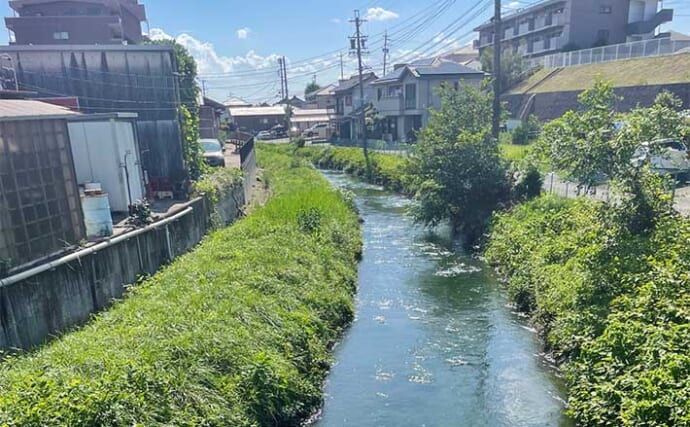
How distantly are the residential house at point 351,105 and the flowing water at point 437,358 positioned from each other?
37.6m

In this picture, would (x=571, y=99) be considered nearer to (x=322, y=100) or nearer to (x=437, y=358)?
(x=437, y=358)

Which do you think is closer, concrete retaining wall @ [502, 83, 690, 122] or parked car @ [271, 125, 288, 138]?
concrete retaining wall @ [502, 83, 690, 122]

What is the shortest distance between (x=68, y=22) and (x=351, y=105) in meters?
30.1

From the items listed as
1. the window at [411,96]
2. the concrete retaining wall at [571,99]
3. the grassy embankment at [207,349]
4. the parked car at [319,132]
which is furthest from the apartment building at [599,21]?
the grassy embankment at [207,349]

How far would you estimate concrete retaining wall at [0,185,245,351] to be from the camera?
26.3ft

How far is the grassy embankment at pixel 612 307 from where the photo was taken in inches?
249

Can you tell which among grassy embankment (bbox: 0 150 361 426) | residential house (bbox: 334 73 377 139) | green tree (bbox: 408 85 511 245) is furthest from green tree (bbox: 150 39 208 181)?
residential house (bbox: 334 73 377 139)

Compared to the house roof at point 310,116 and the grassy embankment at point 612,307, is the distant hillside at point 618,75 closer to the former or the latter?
the grassy embankment at point 612,307

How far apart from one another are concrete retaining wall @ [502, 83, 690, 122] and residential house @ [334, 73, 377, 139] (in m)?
15.8

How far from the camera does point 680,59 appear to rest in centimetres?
3014

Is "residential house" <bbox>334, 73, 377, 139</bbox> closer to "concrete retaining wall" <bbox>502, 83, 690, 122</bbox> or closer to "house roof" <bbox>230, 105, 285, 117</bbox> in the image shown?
"concrete retaining wall" <bbox>502, 83, 690, 122</bbox>

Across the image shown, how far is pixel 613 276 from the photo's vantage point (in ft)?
30.9

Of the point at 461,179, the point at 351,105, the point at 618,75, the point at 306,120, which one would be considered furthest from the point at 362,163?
the point at 306,120

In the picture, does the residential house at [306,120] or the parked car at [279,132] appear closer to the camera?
the parked car at [279,132]
